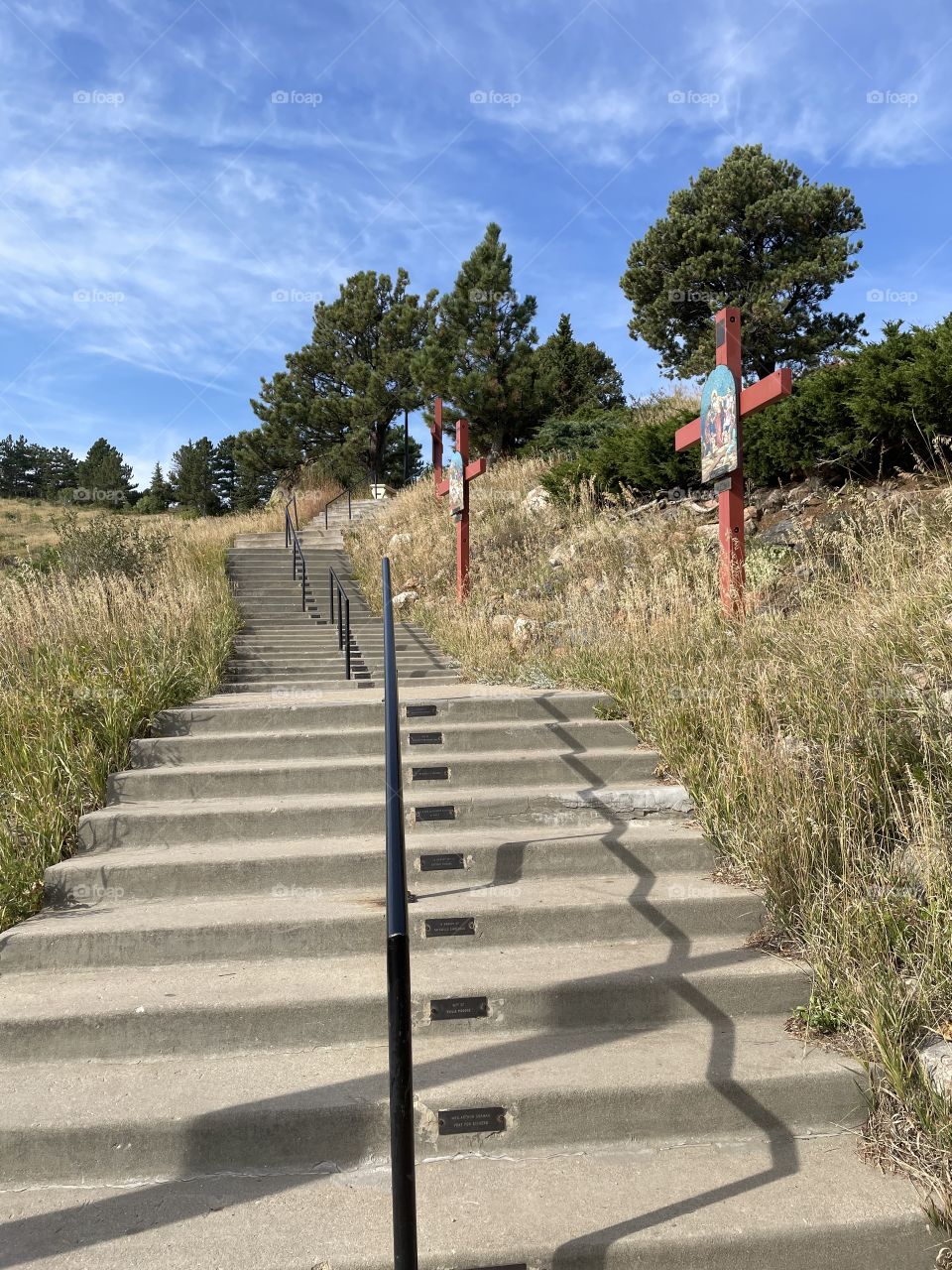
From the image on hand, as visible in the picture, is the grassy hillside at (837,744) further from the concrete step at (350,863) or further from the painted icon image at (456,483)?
the painted icon image at (456,483)

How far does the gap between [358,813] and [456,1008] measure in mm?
1332

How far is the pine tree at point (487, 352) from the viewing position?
1969 cm

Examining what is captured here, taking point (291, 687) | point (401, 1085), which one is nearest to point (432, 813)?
point (401, 1085)

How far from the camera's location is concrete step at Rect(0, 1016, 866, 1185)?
241 cm

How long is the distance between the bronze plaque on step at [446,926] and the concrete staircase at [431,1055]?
1cm

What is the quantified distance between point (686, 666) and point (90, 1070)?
3609 millimetres

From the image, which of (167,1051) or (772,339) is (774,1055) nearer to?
(167,1051)

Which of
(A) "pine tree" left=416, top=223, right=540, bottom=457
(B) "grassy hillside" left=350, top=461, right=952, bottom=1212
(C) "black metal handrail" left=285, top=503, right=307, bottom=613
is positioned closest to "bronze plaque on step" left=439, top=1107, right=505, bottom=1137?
(B) "grassy hillside" left=350, top=461, right=952, bottom=1212

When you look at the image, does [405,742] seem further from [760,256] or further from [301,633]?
[760,256]

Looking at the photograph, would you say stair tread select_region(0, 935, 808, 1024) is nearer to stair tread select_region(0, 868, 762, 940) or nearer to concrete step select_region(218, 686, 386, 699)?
stair tread select_region(0, 868, 762, 940)

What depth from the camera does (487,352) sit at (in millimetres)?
19734

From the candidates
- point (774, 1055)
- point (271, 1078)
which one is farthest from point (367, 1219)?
point (774, 1055)

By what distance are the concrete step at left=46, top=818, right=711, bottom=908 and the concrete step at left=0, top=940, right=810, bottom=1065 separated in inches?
17.5

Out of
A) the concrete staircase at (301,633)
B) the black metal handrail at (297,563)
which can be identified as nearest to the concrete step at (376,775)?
the concrete staircase at (301,633)
